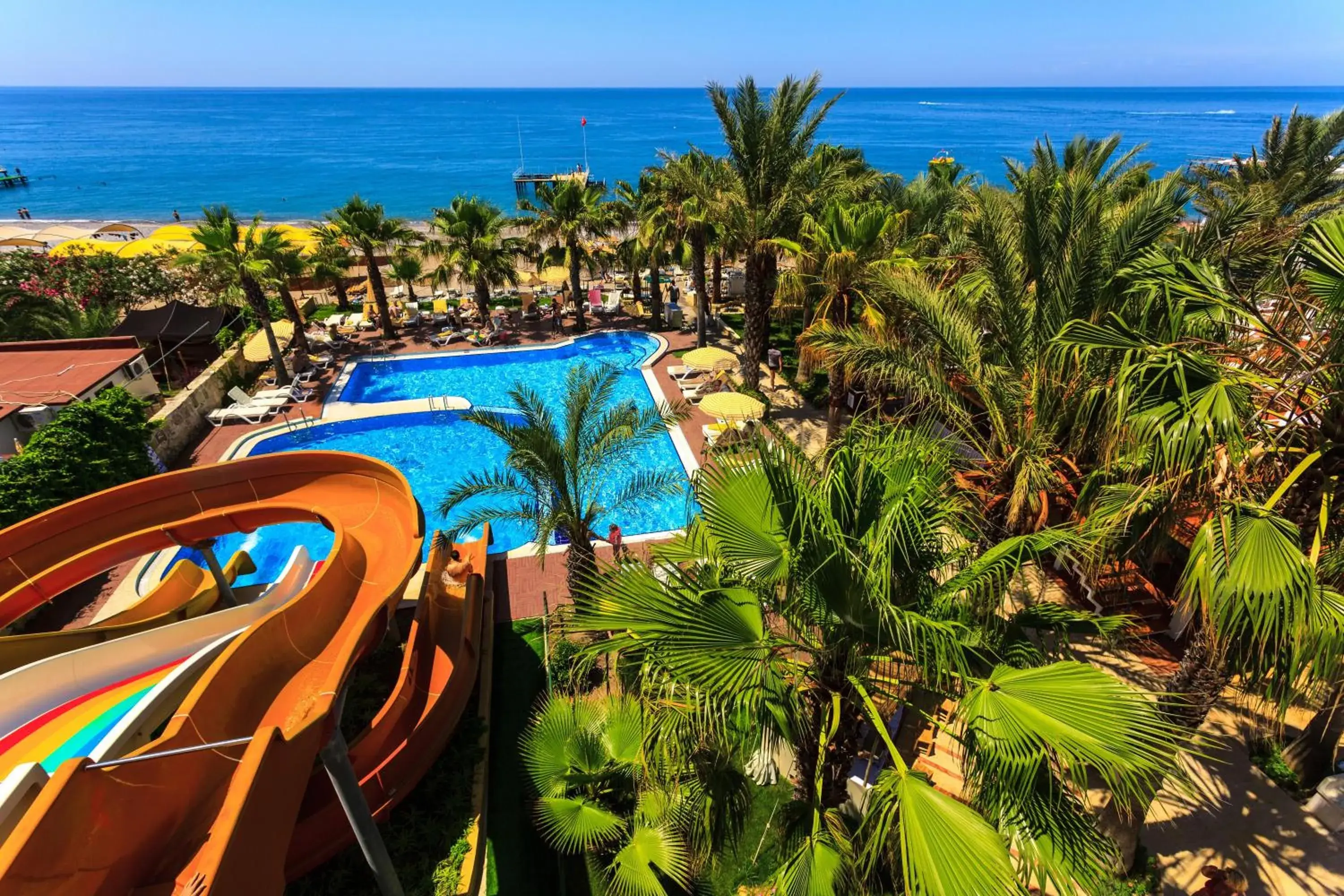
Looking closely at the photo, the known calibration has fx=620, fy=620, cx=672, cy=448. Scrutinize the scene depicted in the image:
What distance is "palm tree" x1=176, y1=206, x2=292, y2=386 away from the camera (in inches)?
716

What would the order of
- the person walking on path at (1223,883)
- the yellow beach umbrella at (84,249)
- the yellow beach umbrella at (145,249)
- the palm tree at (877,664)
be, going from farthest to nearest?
the yellow beach umbrella at (145,249)
the yellow beach umbrella at (84,249)
the person walking on path at (1223,883)
the palm tree at (877,664)

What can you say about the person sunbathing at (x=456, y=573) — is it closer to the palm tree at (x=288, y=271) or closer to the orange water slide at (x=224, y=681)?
the orange water slide at (x=224, y=681)

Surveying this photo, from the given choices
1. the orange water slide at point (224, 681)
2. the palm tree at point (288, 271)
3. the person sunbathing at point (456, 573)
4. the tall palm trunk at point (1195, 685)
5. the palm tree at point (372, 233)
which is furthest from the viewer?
the palm tree at point (372, 233)

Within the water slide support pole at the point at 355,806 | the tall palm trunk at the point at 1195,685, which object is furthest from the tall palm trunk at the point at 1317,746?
the water slide support pole at the point at 355,806

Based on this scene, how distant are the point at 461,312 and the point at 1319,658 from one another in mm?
27437

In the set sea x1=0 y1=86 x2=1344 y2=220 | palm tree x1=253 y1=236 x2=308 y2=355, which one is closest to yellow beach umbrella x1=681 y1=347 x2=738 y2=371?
palm tree x1=253 y1=236 x2=308 y2=355

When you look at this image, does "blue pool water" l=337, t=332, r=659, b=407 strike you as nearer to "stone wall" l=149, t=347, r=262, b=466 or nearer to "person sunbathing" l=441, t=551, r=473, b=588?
"stone wall" l=149, t=347, r=262, b=466

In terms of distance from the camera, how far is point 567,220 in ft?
72.7

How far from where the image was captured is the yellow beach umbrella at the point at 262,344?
20969mm

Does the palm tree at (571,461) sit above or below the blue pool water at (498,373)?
above

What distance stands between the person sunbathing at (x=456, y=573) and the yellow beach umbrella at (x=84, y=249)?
25510 mm

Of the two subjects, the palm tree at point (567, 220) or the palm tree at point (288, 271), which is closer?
the palm tree at point (288, 271)

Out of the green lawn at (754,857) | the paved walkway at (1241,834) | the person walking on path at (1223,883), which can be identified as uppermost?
the person walking on path at (1223,883)

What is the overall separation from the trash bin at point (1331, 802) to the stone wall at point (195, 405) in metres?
22.7
